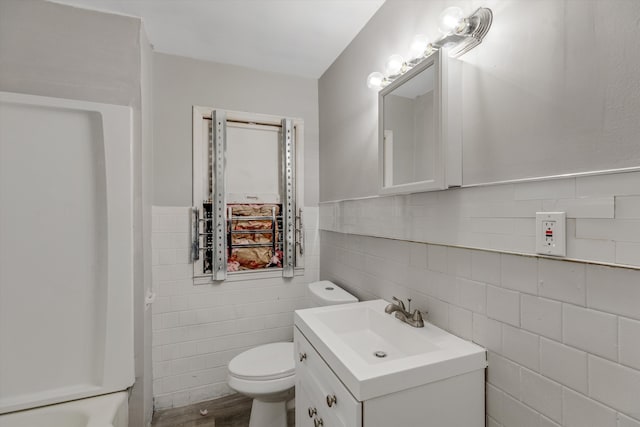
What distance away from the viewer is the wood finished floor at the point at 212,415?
1.87 meters

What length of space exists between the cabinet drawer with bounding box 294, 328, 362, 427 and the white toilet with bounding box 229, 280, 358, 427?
1.06 feet

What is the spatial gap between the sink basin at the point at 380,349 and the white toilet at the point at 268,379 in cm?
34

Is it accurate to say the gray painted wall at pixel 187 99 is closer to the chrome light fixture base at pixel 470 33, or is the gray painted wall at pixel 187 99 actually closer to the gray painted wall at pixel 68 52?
the gray painted wall at pixel 68 52

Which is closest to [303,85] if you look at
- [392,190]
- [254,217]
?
[254,217]

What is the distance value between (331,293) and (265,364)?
58cm

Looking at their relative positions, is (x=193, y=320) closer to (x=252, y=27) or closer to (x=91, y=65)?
(x=91, y=65)

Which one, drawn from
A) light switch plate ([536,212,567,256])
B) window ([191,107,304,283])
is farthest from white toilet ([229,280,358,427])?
light switch plate ([536,212,567,256])

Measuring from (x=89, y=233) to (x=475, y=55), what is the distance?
182 centimetres

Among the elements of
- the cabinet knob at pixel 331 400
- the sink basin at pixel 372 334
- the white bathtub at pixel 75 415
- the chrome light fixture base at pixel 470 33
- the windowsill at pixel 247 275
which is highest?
the chrome light fixture base at pixel 470 33

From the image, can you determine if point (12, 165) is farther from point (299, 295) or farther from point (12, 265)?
point (299, 295)

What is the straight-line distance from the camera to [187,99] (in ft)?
6.79

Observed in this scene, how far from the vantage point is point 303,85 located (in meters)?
2.40

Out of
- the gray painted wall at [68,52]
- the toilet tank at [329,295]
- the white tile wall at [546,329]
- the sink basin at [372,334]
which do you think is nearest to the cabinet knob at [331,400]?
the sink basin at [372,334]

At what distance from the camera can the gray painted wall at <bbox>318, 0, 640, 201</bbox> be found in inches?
25.7
